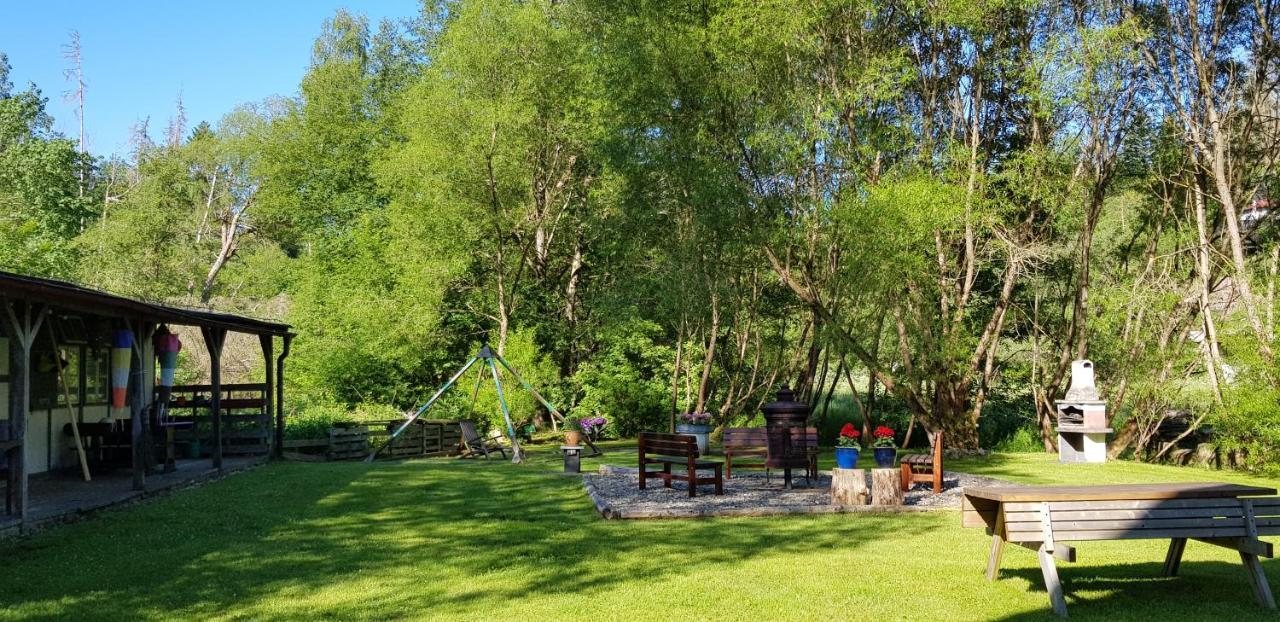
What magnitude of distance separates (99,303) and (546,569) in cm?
598

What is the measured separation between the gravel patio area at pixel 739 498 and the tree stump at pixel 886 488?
0.35ft

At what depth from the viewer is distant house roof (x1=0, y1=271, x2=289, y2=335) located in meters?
8.41

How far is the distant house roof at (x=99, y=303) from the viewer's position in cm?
841

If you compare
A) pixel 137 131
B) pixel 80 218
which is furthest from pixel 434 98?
pixel 137 131

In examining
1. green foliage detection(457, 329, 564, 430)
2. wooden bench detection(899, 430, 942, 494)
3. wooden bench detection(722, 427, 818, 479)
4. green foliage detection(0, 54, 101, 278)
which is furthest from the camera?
green foliage detection(0, 54, 101, 278)

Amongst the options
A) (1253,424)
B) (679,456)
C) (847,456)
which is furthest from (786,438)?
(1253,424)

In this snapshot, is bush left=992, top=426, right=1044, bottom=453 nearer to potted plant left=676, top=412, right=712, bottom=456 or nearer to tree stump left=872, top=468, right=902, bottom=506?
potted plant left=676, top=412, right=712, bottom=456

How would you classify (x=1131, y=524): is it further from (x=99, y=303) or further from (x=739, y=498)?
(x=99, y=303)

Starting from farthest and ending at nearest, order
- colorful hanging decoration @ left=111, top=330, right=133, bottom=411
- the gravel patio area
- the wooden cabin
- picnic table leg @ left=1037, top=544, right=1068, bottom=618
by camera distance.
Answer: colorful hanging decoration @ left=111, top=330, right=133, bottom=411 → the gravel patio area → the wooden cabin → picnic table leg @ left=1037, top=544, right=1068, bottom=618

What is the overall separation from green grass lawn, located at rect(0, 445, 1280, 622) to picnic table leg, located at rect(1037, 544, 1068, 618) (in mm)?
123

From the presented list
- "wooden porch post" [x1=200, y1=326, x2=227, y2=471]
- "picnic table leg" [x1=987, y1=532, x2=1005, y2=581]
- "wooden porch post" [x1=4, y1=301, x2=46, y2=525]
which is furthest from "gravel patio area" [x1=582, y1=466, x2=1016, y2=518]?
"wooden porch post" [x1=200, y1=326, x2=227, y2=471]

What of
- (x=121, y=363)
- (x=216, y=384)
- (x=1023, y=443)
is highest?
(x=121, y=363)

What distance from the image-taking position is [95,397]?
49.9 ft

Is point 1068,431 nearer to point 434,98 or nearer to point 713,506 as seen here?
point 713,506
